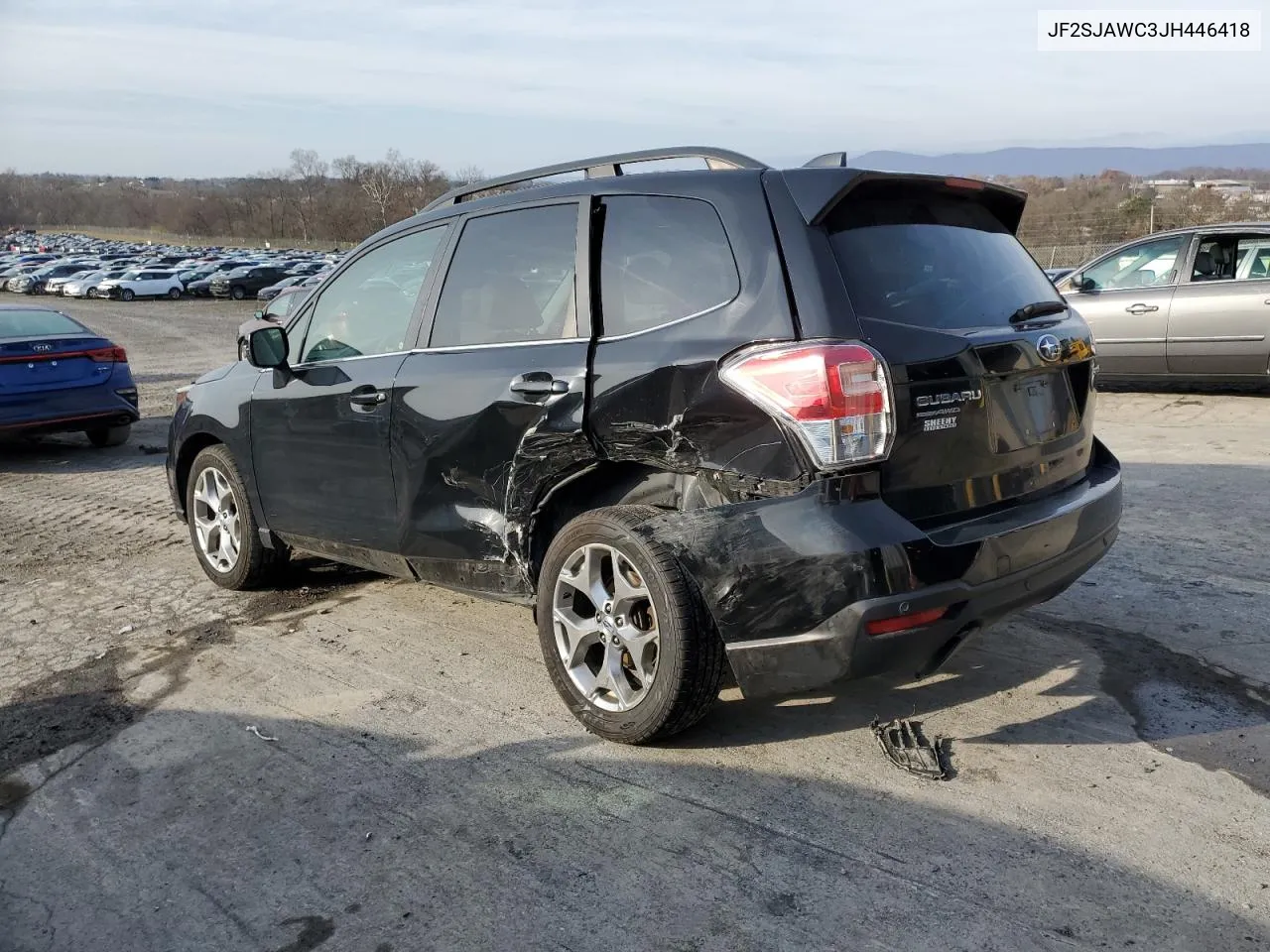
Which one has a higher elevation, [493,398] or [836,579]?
[493,398]

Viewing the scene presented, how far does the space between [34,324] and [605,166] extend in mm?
8653

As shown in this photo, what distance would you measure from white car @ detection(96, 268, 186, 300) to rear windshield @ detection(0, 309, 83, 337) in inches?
1566

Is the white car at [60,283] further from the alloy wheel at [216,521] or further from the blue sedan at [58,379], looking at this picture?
the alloy wheel at [216,521]

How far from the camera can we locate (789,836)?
10.3 feet

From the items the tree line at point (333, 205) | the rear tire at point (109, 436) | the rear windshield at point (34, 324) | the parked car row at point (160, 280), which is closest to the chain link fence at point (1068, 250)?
the tree line at point (333, 205)

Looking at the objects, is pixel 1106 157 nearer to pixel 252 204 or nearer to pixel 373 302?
pixel 252 204

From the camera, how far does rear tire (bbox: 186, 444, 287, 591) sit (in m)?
5.58

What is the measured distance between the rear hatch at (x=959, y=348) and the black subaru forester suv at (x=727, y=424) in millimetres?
11

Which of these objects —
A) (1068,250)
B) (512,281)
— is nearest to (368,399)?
(512,281)

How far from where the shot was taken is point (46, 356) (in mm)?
10227

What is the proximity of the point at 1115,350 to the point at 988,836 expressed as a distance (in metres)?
8.91

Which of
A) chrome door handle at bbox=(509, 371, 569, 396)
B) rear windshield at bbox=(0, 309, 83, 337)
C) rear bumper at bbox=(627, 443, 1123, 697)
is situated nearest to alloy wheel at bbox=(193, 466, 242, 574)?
chrome door handle at bbox=(509, 371, 569, 396)

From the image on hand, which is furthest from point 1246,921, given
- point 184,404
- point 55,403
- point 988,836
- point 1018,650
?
point 55,403

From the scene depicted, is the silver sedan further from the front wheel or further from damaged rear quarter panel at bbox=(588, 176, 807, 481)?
the front wheel
